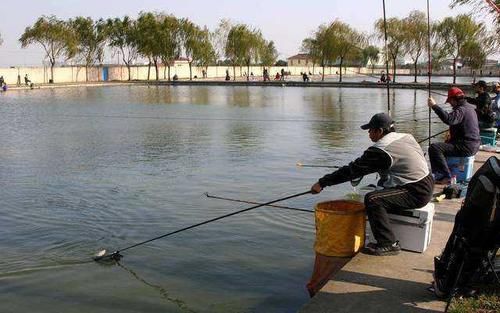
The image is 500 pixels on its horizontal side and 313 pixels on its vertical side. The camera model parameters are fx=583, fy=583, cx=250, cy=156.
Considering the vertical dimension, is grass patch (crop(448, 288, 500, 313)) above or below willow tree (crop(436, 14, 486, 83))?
below

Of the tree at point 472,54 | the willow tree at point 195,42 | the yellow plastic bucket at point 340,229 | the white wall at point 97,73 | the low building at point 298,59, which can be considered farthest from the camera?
the low building at point 298,59

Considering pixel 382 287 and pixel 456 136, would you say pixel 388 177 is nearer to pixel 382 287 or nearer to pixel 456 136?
pixel 382 287

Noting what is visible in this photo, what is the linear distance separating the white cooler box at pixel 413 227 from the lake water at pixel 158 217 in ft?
3.85

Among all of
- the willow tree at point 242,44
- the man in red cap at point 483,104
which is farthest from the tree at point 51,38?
the man in red cap at point 483,104

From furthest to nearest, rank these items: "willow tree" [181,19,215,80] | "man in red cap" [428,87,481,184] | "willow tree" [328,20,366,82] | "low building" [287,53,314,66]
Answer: "low building" [287,53,314,66]
"willow tree" [181,19,215,80]
"willow tree" [328,20,366,82]
"man in red cap" [428,87,481,184]

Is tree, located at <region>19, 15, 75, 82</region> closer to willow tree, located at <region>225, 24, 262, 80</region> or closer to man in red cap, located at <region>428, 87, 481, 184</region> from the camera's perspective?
willow tree, located at <region>225, 24, 262, 80</region>

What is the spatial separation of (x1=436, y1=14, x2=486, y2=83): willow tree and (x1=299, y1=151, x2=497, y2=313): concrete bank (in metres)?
60.4

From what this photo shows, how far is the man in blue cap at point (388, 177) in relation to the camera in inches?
210

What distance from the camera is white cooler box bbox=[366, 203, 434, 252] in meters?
5.48

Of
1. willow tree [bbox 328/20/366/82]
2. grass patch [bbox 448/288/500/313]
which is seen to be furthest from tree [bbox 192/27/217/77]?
grass patch [bbox 448/288/500/313]

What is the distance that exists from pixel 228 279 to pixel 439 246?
2.26 m

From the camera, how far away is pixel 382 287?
4.75 metres

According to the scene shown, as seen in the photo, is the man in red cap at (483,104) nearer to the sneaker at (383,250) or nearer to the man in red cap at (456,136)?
the man in red cap at (456,136)

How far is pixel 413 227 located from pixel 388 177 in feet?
1.76
